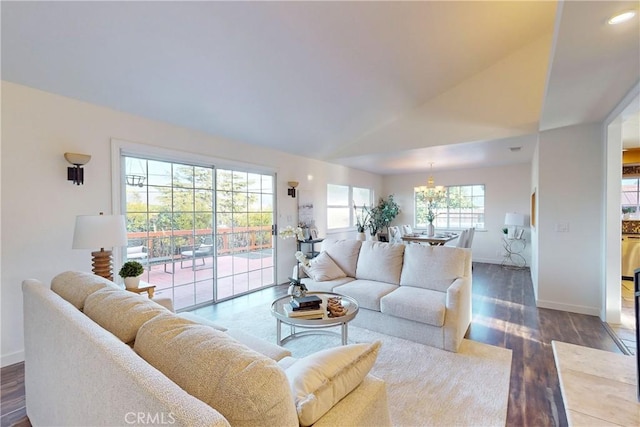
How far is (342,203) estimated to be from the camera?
7.23 meters

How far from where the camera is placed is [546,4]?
3.28 m

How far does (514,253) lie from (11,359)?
27.7 feet

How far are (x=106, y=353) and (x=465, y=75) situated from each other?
534 cm

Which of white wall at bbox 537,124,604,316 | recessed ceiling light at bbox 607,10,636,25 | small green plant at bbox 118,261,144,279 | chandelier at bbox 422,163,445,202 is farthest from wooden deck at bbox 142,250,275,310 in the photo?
recessed ceiling light at bbox 607,10,636,25

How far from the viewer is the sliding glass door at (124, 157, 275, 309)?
3.54 meters

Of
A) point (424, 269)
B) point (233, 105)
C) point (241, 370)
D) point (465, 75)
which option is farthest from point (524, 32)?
point (241, 370)

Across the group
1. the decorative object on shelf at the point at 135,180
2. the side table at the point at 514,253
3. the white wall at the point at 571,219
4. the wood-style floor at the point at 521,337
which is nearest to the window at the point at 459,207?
the side table at the point at 514,253

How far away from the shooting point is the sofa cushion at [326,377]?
96 centimetres

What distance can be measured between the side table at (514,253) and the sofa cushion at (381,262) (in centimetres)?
462

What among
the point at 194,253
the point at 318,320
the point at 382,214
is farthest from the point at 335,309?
the point at 382,214

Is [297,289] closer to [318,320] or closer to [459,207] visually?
[318,320]

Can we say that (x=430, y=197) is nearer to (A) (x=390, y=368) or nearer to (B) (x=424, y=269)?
(B) (x=424, y=269)

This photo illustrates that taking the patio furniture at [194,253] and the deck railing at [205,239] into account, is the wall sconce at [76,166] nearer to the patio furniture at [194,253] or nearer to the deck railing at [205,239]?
the deck railing at [205,239]

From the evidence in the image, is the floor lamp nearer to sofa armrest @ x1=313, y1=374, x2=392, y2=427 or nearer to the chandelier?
sofa armrest @ x1=313, y1=374, x2=392, y2=427
